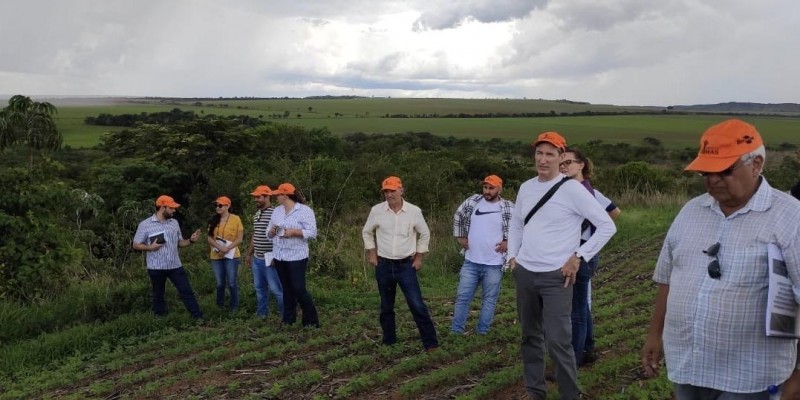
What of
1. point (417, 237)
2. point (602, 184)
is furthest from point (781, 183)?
point (417, 237)

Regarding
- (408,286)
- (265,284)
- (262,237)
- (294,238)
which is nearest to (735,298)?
(408,286)

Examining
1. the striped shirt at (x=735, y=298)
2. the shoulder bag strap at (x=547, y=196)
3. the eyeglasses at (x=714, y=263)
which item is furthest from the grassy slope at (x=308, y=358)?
the eyeglasses at (x=714, y=263)

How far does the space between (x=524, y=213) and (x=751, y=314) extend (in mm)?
1997

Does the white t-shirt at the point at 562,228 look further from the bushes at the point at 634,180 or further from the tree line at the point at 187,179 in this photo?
the bushes at the point at 634,180

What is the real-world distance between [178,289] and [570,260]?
5.29 meters

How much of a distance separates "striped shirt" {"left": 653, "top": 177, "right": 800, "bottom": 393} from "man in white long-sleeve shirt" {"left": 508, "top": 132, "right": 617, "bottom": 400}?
4.68 ft

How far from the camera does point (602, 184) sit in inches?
950

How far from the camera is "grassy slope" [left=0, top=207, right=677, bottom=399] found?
16.9ft

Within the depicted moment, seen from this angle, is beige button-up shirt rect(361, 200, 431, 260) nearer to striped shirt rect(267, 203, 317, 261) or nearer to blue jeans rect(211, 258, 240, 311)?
striped shirt rect(267, 203, 317, 261)

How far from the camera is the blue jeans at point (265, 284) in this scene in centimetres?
760

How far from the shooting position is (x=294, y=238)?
689 cm

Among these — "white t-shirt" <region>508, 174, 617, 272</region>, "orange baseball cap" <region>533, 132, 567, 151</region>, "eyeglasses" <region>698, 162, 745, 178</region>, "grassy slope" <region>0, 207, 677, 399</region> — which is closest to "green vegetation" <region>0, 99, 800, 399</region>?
"grassy slope" <region>0, 207, 677, 399</region>

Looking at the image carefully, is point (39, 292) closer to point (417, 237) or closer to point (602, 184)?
point (417, 237)

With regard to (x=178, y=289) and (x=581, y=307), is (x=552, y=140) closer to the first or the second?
(x=581, y=307)
